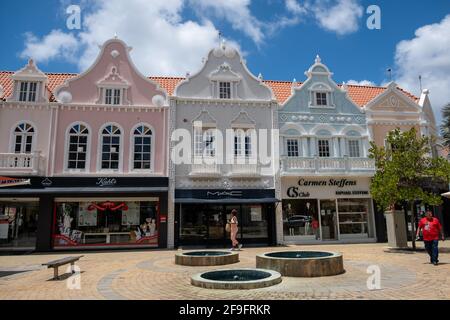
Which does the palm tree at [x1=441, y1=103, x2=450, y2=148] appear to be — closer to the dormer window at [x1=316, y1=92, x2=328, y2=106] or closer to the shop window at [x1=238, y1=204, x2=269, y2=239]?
the dormer window at [x1=316, y1=92, x2=328, y2=106]

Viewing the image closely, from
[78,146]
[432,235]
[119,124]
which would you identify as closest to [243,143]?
[119,124]

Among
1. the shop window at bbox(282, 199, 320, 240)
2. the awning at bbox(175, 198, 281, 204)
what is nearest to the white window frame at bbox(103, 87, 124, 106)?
the awning at bbox(175, 198, 281, 204)

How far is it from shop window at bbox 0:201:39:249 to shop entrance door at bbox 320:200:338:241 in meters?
16.5

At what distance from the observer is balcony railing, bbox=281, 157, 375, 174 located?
2195cm

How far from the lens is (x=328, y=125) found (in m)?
23.4

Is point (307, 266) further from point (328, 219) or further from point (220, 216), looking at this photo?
point (328, 219)

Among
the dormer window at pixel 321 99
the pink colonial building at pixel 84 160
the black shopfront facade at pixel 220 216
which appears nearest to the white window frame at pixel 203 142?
the pink colonial building at pixel 84 160

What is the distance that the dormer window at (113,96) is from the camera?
70.3 ft

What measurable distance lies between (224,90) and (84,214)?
36.1 ft

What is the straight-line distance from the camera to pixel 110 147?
20.9 metres

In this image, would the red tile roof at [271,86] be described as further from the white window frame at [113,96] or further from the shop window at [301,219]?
the shop window at [301,219]

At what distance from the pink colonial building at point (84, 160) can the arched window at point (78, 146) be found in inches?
A: 2.1
